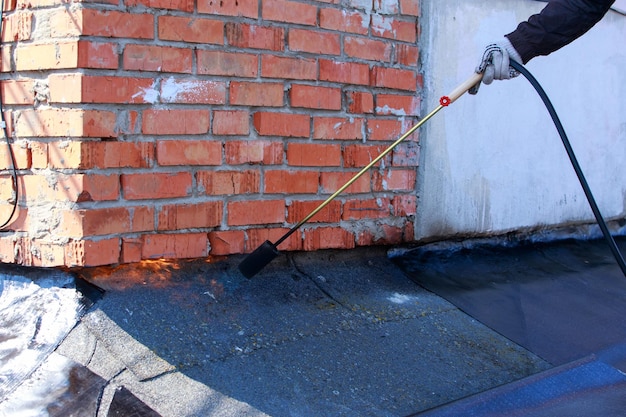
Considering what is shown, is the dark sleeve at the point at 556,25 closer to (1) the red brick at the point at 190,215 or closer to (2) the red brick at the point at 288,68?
(2) the red brick at the point at 288,68

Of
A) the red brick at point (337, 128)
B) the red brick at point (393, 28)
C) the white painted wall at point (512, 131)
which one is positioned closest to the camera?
the red brick at point (337, 128)

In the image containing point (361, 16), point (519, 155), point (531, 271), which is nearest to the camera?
point (361, 16)

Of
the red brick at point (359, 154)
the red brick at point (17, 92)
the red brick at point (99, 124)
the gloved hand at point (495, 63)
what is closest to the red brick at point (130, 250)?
the red brick at point (99, 124)

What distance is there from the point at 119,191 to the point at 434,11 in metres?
1.64

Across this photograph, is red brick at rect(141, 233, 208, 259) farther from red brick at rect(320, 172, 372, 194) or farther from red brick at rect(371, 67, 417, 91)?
red brick at rect(371, 67, 417, 91)

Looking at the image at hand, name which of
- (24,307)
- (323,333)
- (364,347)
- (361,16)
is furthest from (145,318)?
(361,16)

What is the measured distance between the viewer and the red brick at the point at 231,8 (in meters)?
2.14

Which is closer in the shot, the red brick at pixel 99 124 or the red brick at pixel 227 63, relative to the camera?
the red brick at pixel 99 124

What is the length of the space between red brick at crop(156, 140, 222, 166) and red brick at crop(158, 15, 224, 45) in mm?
363

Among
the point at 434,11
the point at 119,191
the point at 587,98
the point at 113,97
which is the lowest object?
the point at 119,191

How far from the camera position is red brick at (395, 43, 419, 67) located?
2.63 metres

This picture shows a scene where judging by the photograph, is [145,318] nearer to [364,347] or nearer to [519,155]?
[364,347]

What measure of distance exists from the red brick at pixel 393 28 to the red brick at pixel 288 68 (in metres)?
0.37

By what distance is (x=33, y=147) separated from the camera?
6.84 ft
